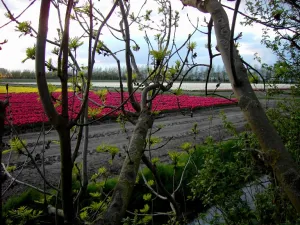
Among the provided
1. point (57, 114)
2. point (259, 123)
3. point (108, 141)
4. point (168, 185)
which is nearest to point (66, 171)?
point (57, 114)

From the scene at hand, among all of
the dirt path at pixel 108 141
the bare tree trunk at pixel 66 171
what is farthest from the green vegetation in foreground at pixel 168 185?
the bare tree trunk at pixel 66 171

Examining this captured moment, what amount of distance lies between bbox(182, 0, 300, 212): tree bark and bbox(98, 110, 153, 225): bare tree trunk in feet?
1.39

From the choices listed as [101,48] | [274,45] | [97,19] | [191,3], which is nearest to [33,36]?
[101,48]

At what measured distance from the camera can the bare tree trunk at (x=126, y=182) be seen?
769mm

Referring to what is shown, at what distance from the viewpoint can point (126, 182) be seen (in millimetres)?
886

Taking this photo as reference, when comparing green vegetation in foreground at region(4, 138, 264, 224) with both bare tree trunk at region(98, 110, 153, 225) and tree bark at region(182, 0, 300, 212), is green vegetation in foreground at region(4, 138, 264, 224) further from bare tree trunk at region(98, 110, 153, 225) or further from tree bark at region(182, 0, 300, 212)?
tree bark at region(182, 0, 300, 212)

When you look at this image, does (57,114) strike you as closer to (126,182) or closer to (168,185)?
(126,182)

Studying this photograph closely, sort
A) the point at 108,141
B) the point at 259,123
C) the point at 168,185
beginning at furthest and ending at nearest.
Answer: the point at 108,141
the point at 168,185
the point at 259,123

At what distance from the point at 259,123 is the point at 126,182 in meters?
0.59

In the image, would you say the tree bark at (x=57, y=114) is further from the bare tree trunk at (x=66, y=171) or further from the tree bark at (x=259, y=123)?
the tree bark at (x=259, y=123)

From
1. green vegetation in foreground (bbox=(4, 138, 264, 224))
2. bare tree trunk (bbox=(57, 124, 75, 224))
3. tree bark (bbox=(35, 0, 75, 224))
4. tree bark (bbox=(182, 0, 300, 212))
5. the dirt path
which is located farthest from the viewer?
the dirt path

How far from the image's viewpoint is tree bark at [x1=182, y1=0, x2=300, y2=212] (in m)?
1.11

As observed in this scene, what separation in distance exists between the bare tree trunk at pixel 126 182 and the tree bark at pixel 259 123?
42 cm

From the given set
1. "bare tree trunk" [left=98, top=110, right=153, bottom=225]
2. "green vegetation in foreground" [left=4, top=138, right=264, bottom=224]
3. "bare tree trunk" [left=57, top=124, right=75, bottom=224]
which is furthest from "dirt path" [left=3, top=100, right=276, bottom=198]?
"bare tree trunk" [left=57, top=124, right=75, bottom=224]
